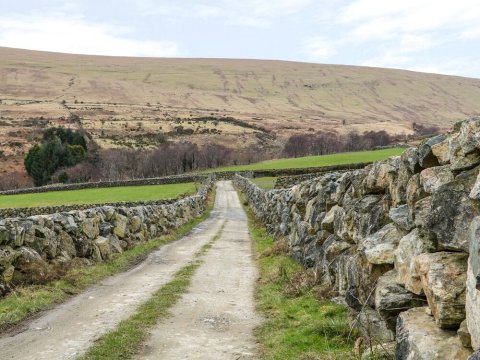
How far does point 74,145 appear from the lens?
4269 inches

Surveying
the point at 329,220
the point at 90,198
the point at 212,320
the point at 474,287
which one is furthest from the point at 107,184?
the point at 474,287

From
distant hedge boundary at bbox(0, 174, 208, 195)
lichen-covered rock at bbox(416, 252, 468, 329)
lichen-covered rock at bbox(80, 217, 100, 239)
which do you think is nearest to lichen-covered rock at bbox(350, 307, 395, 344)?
lichen-covered rock at bbox(416, 252, 468, 329)

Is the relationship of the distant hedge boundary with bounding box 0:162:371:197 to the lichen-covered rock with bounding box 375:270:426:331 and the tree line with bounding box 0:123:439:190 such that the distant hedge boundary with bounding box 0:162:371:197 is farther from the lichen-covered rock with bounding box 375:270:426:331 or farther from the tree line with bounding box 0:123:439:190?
the lichen-covered rock with bounding box 375:270:426:331

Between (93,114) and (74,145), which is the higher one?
(93,114)

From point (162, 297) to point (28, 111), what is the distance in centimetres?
17451

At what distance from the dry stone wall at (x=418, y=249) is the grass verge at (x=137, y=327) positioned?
144 inches

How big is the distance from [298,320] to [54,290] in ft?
21.0

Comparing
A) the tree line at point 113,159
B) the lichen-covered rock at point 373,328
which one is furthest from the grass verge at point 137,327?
the tree line at point 113,159

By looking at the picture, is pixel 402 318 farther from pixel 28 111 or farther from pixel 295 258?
pixel 28 111

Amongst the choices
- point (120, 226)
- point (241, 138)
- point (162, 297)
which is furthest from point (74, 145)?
point (162, 297)

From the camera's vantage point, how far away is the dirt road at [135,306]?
8.54m

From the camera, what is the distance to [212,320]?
10172 millimetres

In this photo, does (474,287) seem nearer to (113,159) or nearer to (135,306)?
(135,306)

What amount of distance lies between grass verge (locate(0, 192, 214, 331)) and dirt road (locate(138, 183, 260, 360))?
9.39ft
